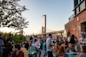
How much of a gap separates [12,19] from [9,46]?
28.6ft

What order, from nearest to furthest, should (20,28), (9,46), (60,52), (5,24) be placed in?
(60,52), (9,46), (5,24), (20,28)

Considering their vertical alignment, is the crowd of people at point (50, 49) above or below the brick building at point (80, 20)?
below

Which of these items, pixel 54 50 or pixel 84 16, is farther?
pixel 84 16

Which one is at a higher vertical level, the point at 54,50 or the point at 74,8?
the point at 74,8

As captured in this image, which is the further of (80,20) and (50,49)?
(80,20)

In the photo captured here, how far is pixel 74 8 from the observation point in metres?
36.3

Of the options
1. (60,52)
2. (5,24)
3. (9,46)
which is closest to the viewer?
(60,52)

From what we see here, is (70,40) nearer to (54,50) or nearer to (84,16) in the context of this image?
(54,50)

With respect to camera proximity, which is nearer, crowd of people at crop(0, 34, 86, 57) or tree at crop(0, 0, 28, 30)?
crowd of people at crop(0, 34, 86, 57)

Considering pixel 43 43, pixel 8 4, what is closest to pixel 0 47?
pixel 43 43

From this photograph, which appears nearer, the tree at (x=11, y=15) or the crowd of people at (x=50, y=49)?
the crowd of people at (x=50, y=49)

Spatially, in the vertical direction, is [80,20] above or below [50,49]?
above

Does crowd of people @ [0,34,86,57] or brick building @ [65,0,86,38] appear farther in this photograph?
brick building @ [65,0,86,38]

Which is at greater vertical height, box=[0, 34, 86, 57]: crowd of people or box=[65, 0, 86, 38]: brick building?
box=[65, 0, 86, 38]: brick building
